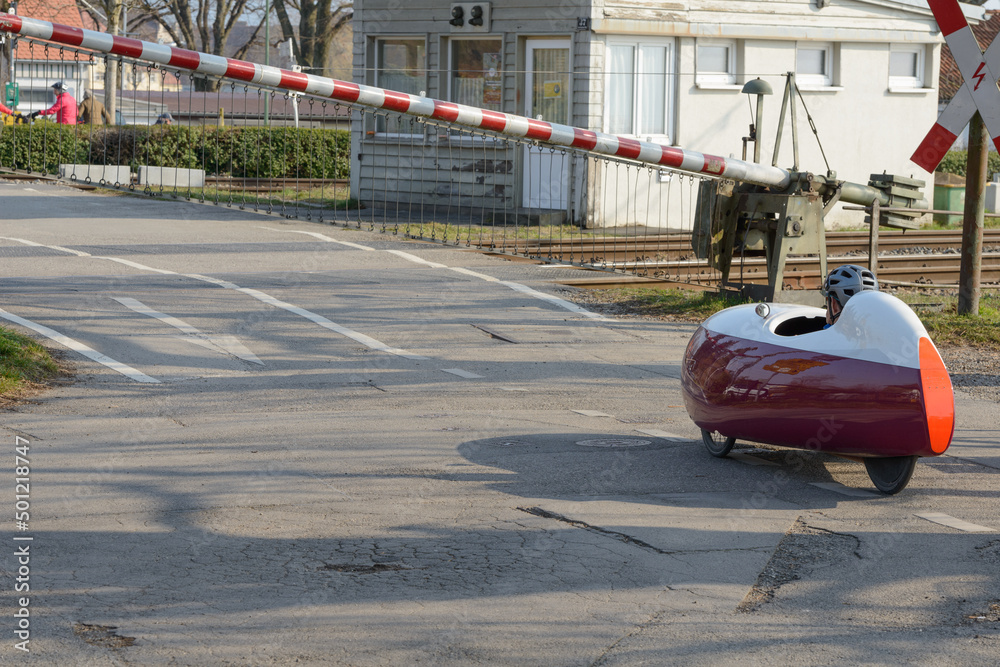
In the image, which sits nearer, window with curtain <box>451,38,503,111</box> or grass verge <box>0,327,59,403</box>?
grass verge <box>0,327,59,403</box>

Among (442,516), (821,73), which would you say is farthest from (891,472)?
(821,73)

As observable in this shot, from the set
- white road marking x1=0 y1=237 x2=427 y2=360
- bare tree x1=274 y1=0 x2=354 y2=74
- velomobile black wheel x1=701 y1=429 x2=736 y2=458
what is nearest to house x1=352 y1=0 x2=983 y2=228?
white road marking x1=0 y1=237 x2=427 y2=360

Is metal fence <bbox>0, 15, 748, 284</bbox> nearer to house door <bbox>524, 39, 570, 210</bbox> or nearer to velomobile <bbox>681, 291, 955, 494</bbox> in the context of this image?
house door <bbox>524, 39, 570, 210</bbox>

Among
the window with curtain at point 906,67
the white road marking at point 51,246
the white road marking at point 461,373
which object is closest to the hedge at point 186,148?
the white road marking at point 51,246

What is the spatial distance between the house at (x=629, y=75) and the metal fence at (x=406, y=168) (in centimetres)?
11

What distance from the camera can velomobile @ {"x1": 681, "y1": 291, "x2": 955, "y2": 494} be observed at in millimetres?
6785

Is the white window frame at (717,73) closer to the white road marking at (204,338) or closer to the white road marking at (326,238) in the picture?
the white road marking at (326,238)

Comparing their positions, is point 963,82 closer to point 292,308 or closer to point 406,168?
point 292,308

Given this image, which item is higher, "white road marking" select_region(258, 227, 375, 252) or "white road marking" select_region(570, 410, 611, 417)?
"white road marking" select_region(258, 227, 375, 252)

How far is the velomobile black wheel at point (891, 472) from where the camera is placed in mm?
Result: 6984

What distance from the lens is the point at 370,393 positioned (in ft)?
32.6

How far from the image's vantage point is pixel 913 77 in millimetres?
26500

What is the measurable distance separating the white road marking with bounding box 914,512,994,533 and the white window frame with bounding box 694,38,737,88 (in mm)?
17707

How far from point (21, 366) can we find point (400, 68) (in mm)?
15760
